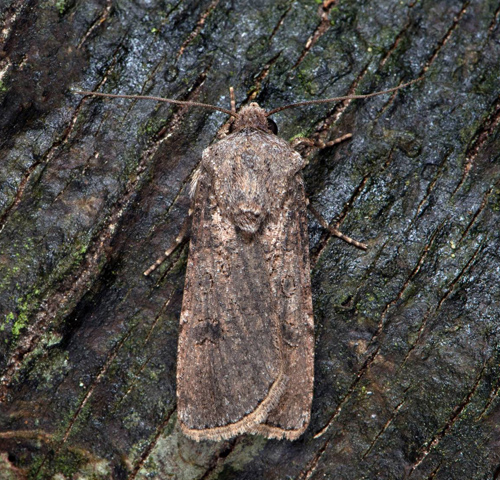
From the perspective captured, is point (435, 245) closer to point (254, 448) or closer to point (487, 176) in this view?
point (487, 176)

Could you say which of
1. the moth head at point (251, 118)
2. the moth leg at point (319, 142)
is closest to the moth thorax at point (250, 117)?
the moth head at point (251, 118)

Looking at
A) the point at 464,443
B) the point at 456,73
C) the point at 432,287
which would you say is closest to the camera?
the point at 464,443

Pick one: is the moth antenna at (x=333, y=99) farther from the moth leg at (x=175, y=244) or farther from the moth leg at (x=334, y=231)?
the moth leg at (x=175, y=244)

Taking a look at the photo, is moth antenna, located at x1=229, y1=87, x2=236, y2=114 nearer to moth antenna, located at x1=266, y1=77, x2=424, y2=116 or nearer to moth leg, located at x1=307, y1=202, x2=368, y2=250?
moth antenna, located at x1=266, y1=77, x2=424, y2=116

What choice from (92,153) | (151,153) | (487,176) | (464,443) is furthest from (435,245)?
(92,153)

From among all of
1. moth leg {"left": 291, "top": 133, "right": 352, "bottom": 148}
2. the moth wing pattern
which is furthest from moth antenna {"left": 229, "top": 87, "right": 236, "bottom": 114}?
moth leg {"left": 291, "top": 133, "right": 352, "bottom": 148}

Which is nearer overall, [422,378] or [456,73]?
[422,378]
